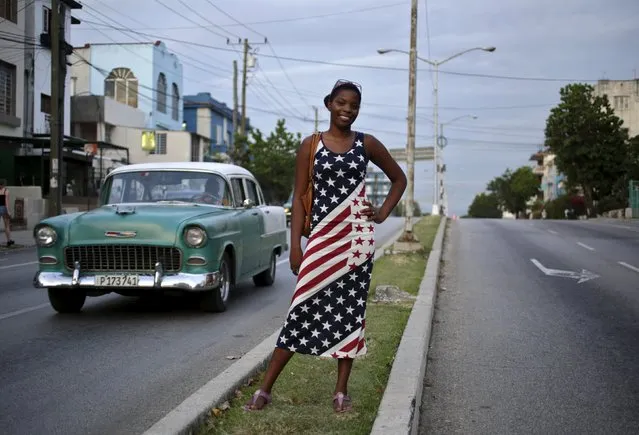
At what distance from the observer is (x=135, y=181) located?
31.2ft

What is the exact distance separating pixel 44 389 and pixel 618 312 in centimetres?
653

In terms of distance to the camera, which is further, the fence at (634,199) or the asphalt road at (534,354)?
the fence at (634,199)

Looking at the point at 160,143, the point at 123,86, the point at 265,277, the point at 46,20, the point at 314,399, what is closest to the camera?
the point at 314,399

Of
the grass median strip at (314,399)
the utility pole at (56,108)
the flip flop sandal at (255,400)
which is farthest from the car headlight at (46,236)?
the utility pole at (56,108)

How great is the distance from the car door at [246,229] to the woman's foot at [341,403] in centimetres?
510

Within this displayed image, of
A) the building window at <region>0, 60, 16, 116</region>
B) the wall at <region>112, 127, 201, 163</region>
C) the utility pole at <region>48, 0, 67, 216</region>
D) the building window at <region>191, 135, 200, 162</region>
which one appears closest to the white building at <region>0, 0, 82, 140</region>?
the building window at <region>0, 60, 16, 116</region>

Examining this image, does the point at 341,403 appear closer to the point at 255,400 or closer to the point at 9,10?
the point at 255,400

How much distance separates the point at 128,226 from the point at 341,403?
175 inches

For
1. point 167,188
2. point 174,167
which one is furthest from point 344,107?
point 174,167

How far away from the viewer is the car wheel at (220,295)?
28.0ft

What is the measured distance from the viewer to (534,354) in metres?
6.59

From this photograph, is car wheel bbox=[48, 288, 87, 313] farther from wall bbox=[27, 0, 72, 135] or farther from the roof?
wall bbox=[27, 0, 72, 135]

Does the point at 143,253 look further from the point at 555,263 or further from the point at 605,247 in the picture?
the point at 605,247

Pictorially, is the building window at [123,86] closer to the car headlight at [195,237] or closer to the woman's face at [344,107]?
the car headlight at [195,237]
